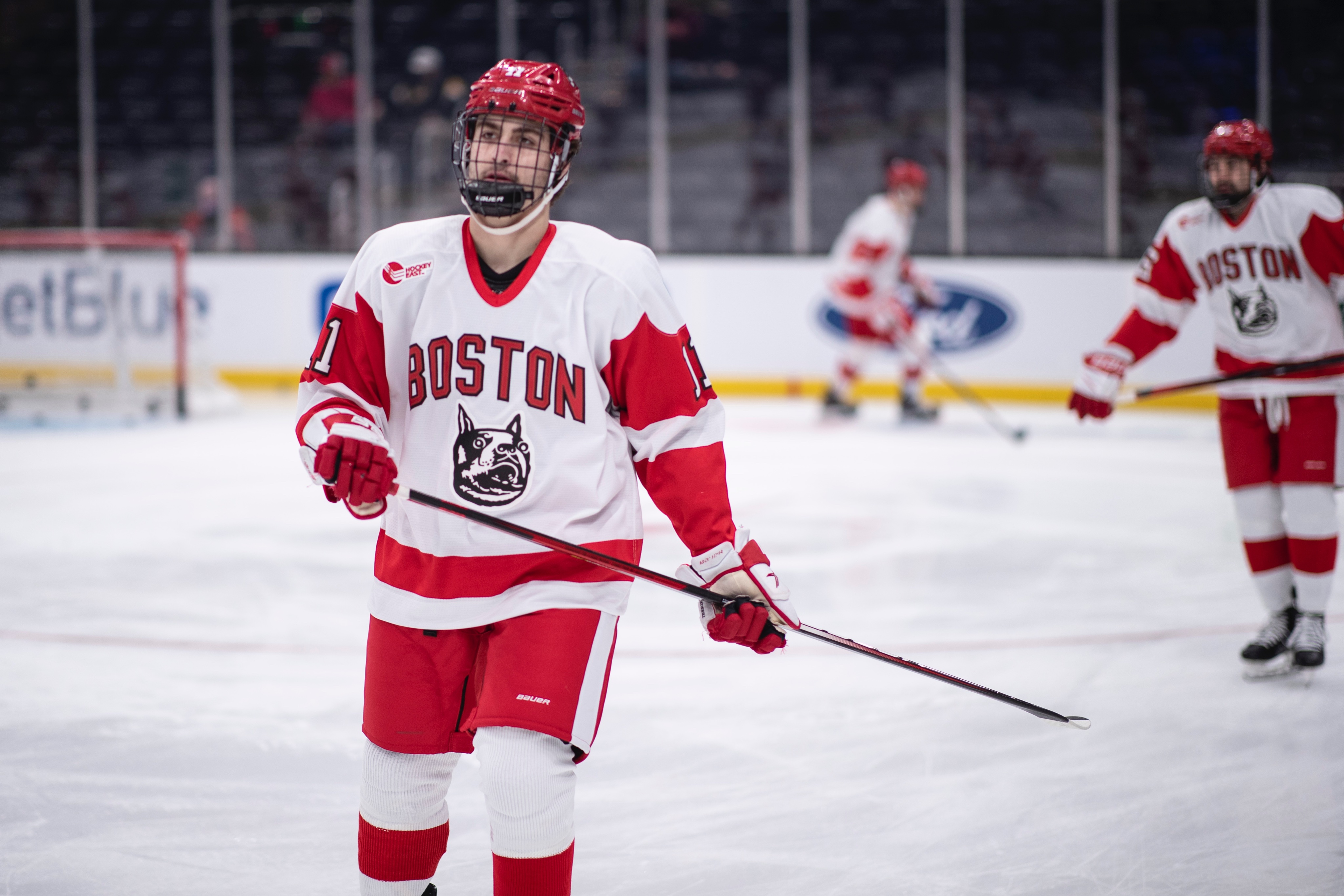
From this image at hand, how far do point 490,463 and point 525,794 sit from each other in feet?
1.26

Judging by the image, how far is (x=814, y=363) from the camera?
9.27 m

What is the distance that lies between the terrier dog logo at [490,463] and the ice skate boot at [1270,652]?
2.19 metres

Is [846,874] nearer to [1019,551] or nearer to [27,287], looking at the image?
[1019,551]

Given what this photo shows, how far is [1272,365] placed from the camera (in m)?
3.28

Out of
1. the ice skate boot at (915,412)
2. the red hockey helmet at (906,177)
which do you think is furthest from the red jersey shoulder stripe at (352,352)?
the ice skate boot at (915,412)

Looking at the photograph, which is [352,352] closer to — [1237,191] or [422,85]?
[1237,191]

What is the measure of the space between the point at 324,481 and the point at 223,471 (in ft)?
16.8

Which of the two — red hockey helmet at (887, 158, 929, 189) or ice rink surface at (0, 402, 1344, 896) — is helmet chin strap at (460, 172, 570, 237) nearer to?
ice rink surface at (0, 402, 1344, 896)

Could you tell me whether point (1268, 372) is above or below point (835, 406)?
above

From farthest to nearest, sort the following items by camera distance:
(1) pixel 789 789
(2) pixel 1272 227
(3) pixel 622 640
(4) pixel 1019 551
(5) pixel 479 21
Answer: (5) pixel 479 21 → (4) pixel 1019 551 → (3) pixel 622 640 → (2) pixel 1272 227 → (1) pixel 789 789

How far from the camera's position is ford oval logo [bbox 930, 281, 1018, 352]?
8.82m

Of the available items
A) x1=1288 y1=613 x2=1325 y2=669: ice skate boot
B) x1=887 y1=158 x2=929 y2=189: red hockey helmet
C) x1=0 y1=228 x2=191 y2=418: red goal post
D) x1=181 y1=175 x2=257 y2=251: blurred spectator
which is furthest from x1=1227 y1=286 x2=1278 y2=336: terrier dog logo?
x1=181 y1=175 x2=257 y2=251: blurred spectator

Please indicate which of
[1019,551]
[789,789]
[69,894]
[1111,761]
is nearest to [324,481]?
[69,894]

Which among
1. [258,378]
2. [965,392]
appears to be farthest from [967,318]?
[258,378]
